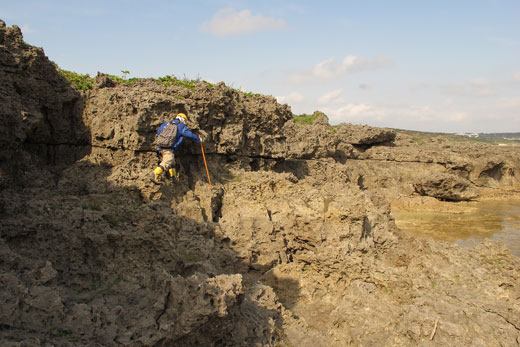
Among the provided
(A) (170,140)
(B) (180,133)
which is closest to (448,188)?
(B) (180,133)

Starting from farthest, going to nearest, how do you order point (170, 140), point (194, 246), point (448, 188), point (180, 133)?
1. point (448, 188)
2. point (180, 133)
3. point (170, 140)
4. point (194, 246)

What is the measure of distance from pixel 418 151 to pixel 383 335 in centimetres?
1733

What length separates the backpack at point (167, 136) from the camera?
24.4ft

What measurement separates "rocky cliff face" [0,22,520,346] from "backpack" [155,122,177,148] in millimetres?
373

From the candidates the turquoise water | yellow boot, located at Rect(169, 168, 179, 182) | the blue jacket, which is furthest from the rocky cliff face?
the turquoise water

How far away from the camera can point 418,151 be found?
20391 millimetres

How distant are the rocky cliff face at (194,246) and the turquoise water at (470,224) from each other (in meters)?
5.56

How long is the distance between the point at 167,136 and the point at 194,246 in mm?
2352

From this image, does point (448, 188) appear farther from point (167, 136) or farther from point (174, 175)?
point (167, 136)

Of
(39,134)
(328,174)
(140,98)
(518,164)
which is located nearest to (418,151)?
(518,164)

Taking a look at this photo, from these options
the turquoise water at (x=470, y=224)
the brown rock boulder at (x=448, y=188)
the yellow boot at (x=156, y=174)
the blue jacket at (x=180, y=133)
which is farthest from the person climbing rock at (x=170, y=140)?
the brown rock boulder at (x=448, y=188)

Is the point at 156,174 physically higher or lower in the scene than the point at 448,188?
higher

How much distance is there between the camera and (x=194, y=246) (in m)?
6.41

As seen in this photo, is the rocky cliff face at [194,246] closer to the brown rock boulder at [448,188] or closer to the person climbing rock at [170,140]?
the person climbing rock at [170,140]
